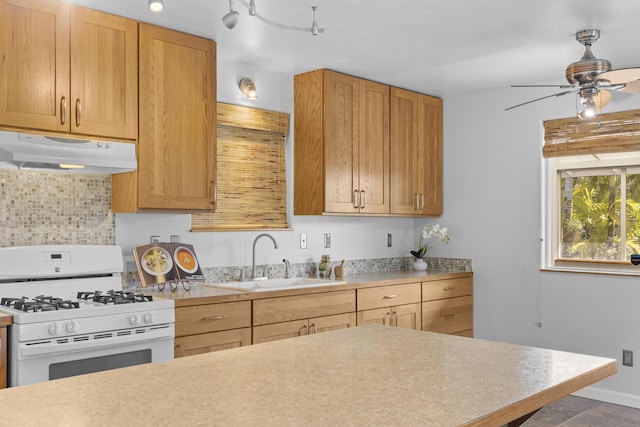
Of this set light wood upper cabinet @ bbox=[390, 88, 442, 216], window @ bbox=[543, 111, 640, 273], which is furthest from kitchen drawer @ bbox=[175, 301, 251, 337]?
window @ bbox=[543, 111, 640, 273]

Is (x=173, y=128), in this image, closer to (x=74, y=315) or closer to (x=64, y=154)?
(x=64, y=154)

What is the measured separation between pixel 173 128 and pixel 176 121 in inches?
1.9

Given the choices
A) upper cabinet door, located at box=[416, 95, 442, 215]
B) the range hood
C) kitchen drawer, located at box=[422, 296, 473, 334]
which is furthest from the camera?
upper cabinet door, located at box=[416, 95, 442, 215]

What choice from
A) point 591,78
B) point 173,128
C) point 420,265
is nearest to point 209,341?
point 173,128

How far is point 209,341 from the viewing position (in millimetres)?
3373

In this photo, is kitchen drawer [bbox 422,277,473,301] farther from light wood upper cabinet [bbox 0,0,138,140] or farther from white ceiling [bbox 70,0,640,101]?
light wood upper cabinet [bbox 0,0,138,140]

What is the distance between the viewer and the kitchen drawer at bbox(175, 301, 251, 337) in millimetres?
3248

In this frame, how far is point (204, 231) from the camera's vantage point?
4074mm

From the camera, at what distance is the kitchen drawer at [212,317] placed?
10.7 ft

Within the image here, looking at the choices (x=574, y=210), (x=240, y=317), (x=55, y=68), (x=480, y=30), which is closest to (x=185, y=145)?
(x=55, y=68)

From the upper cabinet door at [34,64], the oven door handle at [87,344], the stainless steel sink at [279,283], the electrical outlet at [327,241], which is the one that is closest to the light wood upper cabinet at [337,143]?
the electrical outlet at [327,241]

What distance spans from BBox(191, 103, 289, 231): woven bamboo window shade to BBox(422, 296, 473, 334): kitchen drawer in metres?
1.35

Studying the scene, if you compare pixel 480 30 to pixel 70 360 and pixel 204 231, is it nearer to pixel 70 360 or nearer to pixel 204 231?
pixel 204 231

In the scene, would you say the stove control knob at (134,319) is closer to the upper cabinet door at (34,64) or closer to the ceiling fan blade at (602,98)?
the upper cabinet door at (34,64)
